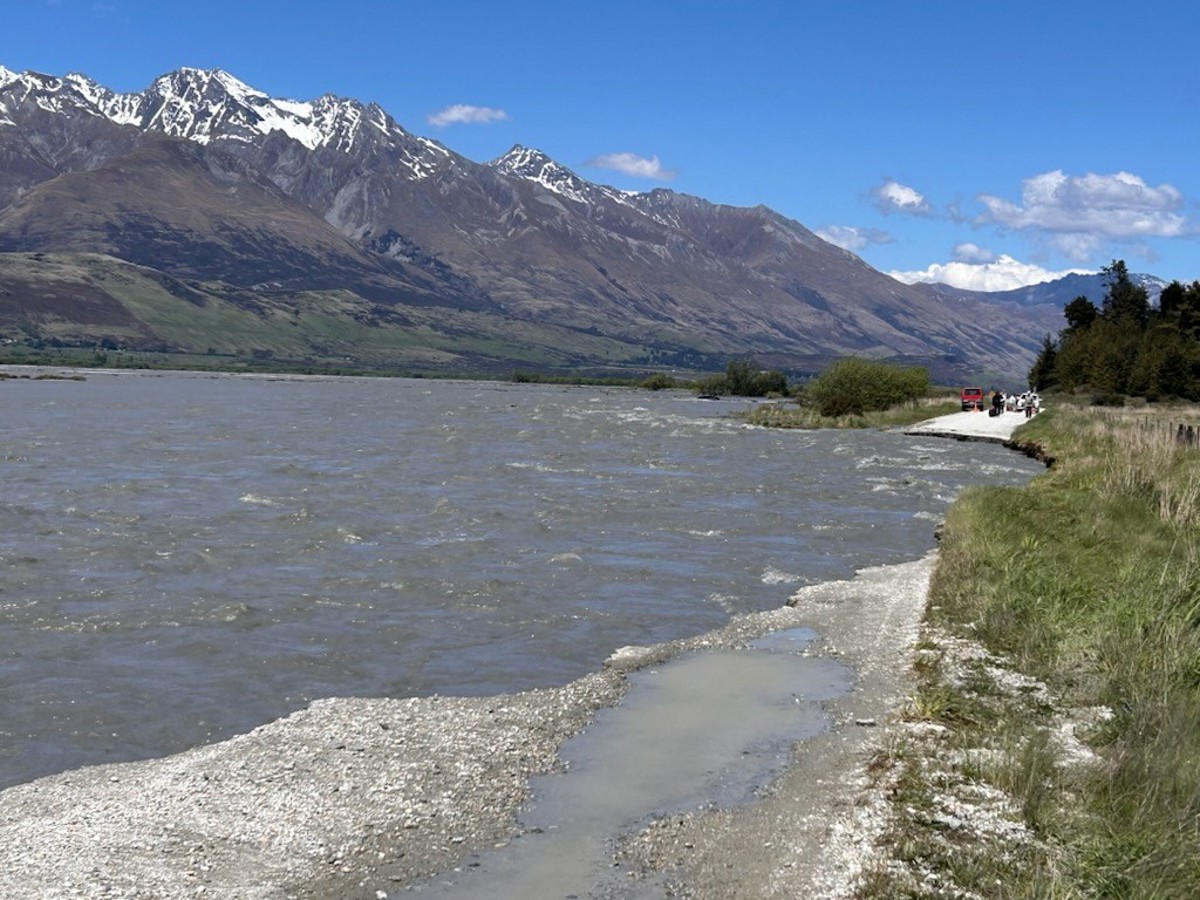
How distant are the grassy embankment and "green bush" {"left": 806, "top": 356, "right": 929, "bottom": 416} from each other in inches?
3593

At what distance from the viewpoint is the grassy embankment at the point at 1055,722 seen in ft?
39.4

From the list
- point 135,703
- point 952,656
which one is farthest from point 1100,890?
point 135,703

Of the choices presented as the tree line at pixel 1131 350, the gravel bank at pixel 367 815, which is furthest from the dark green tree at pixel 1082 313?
the gravel bank at pixel 367 815

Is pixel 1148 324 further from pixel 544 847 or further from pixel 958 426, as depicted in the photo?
pixel 544 847

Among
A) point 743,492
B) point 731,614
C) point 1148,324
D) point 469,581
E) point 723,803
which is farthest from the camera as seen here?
point 1148,324

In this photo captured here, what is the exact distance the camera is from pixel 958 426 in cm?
10575

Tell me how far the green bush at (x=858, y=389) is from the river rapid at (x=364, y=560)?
47.7m

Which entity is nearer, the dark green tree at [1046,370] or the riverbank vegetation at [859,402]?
the riverbank vegetation at [859,402]

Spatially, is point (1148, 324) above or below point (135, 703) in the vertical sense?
above

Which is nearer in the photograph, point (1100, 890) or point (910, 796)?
point (1100, 890)

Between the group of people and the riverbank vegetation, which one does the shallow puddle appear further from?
the group of people

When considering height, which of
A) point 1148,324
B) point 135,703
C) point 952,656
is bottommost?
point 135,703

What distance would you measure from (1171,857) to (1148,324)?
159m

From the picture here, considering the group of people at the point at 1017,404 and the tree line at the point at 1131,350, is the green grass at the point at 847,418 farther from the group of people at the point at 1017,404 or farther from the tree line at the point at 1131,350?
the tree line at the point at 1131,350
